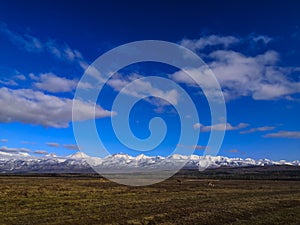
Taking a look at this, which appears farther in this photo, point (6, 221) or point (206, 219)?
point (206, 219)

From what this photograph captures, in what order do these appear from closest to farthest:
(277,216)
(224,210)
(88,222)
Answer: (88,222), (277,216), (224,210)

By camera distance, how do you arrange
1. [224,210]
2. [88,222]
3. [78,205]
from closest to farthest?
[88,222] < [224,210] < [78,205]

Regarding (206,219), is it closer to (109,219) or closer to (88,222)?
(109,219)

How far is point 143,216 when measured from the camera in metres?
25.2

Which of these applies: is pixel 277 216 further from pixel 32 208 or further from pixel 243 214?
pixel 32 208

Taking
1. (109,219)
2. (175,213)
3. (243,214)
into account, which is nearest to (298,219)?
(243,214)

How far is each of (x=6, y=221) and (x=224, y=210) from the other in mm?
17937

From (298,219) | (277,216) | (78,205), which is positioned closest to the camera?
(298,219)

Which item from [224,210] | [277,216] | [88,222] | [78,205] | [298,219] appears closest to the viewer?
[88,222]

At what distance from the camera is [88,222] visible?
74.0 ft

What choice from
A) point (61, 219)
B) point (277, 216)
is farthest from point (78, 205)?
point (277, 216)

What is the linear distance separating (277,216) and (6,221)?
66.9 feet

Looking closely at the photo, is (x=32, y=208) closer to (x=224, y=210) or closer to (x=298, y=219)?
(x=224, y=210)

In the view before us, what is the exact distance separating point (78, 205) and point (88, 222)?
416 inches
